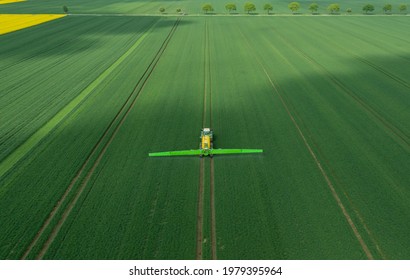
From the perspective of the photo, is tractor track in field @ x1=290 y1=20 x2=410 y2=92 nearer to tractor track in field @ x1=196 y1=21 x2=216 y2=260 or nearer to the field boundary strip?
tractor track in field @ x1=196 y1=21 x2=216 y2=260

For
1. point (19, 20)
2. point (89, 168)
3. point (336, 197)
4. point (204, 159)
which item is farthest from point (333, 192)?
point (19, 20)

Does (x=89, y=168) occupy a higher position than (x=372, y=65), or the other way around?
(x=372, y=65)

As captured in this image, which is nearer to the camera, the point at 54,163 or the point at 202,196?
the point at 202,196

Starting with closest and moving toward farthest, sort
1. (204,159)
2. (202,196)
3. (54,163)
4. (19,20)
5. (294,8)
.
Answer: (202,196) → (54,163) → (204,159) → (19,20) → (294,8)

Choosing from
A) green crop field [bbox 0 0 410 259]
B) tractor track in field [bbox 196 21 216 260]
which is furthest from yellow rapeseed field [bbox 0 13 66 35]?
tractor track in field [bbox 196 21 216 260]

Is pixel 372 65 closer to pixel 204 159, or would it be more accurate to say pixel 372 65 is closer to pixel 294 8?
pixel 204 159
